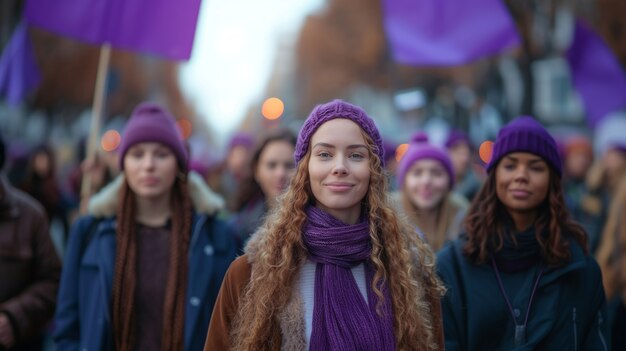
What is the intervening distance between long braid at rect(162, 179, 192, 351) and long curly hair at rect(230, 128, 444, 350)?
102 centimetres

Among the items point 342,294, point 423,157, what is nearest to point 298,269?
point 342,294

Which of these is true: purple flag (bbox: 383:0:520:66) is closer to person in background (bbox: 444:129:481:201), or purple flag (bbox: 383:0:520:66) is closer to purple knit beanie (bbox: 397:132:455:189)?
purple knit beanie (bbox: 397:132:455:189)

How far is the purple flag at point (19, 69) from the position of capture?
7.49m

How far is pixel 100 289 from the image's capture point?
406 cm

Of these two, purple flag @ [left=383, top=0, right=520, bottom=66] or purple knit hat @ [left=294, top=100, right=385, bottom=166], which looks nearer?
purple knit hat @ [left=294, top=100, right=385, bottom=166]

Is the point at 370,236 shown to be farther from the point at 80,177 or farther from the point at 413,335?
the point at 80,177

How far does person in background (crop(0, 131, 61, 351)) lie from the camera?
14.4 feet

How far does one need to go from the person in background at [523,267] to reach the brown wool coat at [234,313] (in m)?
0.61

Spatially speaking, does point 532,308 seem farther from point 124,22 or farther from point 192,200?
point 124,22

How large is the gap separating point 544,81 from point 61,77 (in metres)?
23.1

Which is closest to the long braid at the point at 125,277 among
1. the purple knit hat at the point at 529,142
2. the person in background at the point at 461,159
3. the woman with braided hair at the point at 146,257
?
the woman with braided hair at the point at 146,257

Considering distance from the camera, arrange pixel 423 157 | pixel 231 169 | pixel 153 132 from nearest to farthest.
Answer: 1. pixel 153 132
2. pixel 423 157
3. pixel 231 169

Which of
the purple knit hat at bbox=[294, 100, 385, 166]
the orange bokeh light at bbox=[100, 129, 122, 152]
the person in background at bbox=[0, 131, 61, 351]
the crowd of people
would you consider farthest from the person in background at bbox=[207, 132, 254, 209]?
the purple knit hat at bbox=[294, 100, 385, 166]

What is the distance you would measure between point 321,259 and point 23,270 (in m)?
2.44
